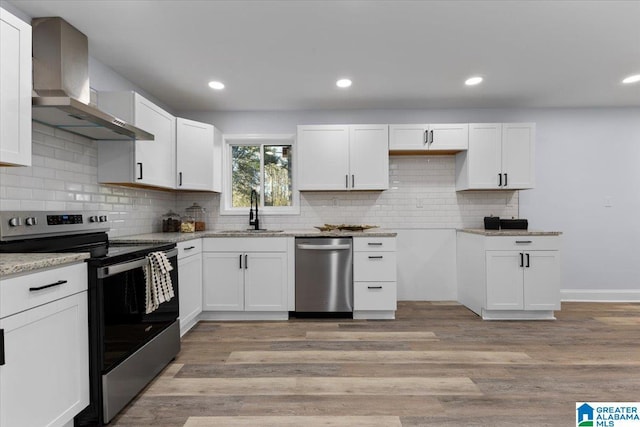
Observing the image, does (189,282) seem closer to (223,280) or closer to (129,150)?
(223,280)

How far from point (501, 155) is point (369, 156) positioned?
1516 millimetres

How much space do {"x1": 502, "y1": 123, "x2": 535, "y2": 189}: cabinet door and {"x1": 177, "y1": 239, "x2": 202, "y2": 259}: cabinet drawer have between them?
11.4 ft

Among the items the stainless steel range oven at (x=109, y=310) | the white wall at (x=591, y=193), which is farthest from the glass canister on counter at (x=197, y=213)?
the white wall at (x=591, y=193)

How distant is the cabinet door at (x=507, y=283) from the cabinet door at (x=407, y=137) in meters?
1.42

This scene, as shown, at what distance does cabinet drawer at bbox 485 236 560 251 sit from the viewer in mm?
3432

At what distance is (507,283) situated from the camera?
11.3 feet

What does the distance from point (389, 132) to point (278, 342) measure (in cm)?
256

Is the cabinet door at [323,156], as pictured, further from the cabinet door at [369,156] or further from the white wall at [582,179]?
the white wall at [582,179]

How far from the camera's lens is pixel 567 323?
11.0ft

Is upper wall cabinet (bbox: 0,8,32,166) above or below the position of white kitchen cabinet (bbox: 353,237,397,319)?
above

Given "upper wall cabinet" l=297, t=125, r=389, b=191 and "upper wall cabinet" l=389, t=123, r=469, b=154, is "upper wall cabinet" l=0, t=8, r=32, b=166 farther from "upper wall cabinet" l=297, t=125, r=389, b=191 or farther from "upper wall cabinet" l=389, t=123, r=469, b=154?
"upper wall cabinet" l=389, t=123, r=469, b=154

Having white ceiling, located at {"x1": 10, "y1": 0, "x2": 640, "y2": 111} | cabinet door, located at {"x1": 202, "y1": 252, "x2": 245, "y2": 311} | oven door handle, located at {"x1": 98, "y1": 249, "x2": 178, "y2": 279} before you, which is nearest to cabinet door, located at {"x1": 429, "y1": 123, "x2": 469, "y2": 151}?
white ceiling, located at {"x1": 10, "y1": 0, "x2": 640, "y2": 111}

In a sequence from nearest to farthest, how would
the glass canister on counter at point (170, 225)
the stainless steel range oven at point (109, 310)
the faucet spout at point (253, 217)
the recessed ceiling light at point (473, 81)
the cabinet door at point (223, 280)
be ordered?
the stainless steel range oven at point (109, 310), the recessed ceiling light at point (473, 81), the cabinet door at point (223, 280), the glass canister on counter at point (170, 225), the faucet spout at point (253, 217)

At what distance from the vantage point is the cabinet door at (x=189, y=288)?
2.90 m
